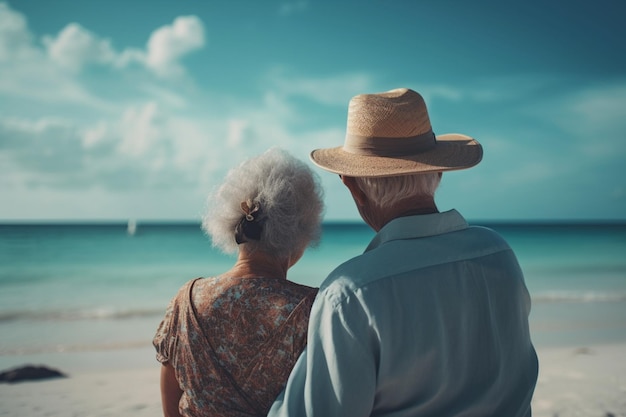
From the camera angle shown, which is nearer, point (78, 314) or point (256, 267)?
point (256, 267)

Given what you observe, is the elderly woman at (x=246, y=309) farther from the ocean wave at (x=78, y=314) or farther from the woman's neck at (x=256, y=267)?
the ocean wave at (x=78, y=314)

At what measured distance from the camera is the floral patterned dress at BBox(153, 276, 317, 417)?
1708 mm

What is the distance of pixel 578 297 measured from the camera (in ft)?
35.7

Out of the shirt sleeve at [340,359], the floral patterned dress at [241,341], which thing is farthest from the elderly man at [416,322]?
the floral patterned dress at [241,341]

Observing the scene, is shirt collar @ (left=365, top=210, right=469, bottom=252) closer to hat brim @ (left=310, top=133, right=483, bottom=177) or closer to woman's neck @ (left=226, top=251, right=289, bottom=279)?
hat brim @ (left=310, top=133, right=483, bottom=177)

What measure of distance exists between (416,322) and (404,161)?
477mm

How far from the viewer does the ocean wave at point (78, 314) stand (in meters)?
8.53

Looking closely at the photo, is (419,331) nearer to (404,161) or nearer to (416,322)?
(416,322)

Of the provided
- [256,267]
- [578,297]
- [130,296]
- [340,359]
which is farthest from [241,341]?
[578,297]

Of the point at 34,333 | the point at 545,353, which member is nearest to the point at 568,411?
the point at 545,353

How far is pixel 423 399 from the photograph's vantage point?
1.32 meters

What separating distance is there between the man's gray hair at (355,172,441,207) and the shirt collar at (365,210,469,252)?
10 centimetres

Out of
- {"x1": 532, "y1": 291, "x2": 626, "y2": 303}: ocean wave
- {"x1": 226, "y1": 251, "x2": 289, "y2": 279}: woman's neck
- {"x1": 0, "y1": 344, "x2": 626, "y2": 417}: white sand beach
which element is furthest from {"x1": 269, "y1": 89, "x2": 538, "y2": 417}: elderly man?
{"x1": 532, "y1": 291, "x2": 626, "y2": 303}: ocean wave

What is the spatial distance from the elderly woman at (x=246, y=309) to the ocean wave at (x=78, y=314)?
7.29m
